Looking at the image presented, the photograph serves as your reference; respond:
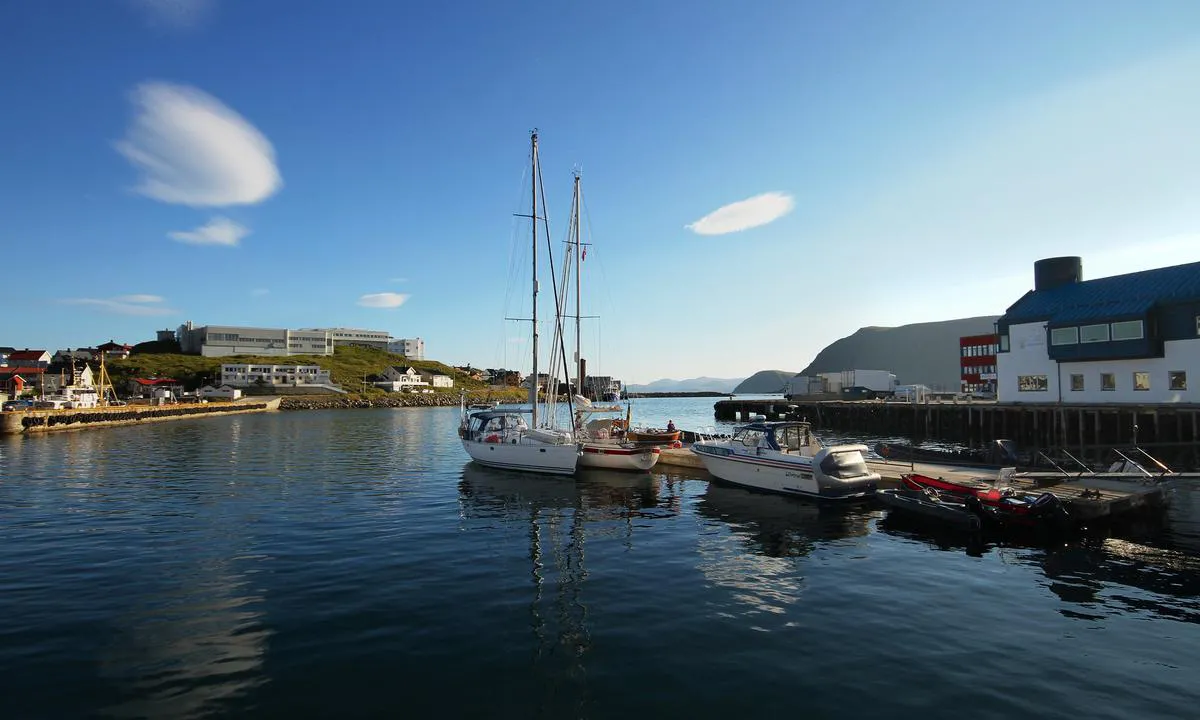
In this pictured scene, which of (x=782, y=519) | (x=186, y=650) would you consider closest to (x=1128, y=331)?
(x=782, y=519)

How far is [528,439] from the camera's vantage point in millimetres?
35062

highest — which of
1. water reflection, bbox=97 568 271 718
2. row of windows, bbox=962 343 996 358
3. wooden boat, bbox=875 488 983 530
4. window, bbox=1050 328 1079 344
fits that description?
row of windows, bbox=962 343 996 358

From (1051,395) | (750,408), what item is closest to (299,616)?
(1051,395)

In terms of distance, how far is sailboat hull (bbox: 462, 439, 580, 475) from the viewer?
109 ft

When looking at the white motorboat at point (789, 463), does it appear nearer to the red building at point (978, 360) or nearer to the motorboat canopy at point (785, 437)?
the motorboat canopy at point (785, 437)

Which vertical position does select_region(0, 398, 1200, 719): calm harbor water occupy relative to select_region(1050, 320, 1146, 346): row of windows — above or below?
below

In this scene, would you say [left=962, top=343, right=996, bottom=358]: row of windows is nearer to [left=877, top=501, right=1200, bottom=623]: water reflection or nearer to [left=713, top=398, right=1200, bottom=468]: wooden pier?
[left=713, top=398, right=1200, bottom=468]: wooden pier

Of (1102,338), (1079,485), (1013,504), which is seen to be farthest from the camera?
(1102,338)

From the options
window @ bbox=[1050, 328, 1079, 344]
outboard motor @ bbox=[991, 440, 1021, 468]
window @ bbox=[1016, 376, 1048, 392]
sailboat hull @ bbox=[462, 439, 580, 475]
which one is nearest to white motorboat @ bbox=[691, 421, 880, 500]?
outboard motor @ bbox=[991, 440, 1021, 468]

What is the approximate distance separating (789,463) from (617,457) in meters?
10.6

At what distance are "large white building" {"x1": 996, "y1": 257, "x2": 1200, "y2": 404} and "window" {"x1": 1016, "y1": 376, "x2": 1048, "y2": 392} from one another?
8cm

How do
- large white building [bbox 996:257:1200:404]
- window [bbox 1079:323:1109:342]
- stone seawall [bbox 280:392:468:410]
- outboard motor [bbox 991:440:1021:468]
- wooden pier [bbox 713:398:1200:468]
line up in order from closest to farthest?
outboard motor [bbox 991:440:1021:468], wooden pier [bbox 713:398:1200:468], large white building [bbox 996:257:1200:404], window [bbox 1079:323:1109:342], stone seawall [bbox 280:392:468:410]

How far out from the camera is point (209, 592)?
47.5 ft

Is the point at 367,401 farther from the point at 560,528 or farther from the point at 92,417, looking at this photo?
the point at 560,528
